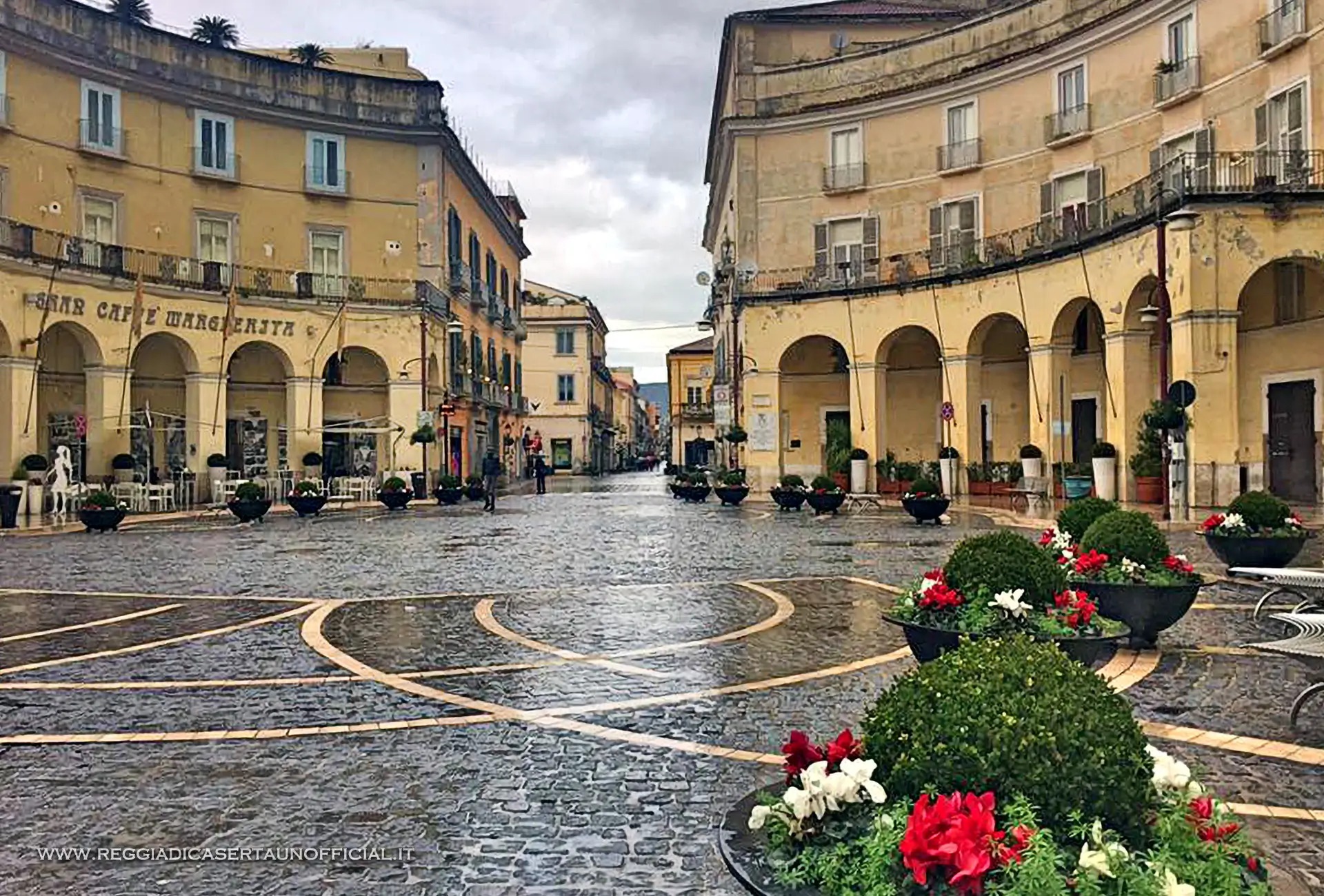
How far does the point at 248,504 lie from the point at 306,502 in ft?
7.45

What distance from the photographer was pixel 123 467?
29.2 m

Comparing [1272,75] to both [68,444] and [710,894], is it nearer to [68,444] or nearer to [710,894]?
[710,894]

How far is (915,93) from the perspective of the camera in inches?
1332

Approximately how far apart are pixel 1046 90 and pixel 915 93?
4458 mm

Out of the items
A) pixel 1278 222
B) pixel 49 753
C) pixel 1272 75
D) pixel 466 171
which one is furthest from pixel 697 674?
pixel 466 171

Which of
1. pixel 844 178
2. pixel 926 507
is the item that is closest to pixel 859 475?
pixel 844 178

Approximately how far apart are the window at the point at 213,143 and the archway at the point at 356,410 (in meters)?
7.28

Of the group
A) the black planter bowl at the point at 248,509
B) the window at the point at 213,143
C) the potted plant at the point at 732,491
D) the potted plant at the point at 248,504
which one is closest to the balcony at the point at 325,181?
the window at the point at 213,143

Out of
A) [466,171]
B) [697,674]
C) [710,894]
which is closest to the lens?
[710,894]

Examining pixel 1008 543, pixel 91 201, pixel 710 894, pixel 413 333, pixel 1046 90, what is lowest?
pixel 710 894

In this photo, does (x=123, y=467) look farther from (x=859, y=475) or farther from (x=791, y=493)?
(x=859, y=475)

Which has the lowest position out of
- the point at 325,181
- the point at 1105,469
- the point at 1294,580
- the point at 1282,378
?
the point at 1294,580

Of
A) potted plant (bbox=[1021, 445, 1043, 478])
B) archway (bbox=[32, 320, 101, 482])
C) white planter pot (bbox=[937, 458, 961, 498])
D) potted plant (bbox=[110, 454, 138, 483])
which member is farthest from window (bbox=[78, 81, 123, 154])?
potted plant (bbox=[1021, 445, 1043, 478])

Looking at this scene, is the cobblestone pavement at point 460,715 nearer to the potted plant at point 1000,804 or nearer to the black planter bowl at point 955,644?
the black planter bowl at point 955,644
